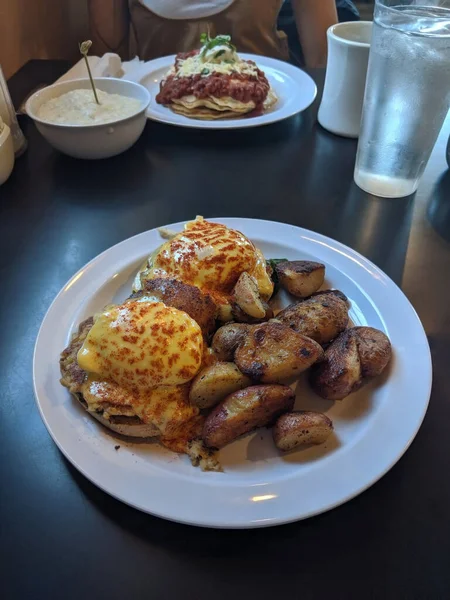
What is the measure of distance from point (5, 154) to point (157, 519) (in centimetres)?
125

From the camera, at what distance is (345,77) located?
62.6 inches

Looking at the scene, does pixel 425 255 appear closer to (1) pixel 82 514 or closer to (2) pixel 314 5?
(1) pixel 82 514

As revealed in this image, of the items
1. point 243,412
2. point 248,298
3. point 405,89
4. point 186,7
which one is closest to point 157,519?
point 243,412

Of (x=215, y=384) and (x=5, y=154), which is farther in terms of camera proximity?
(x=5, y=154)

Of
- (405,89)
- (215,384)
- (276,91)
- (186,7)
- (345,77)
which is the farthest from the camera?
(186,7)

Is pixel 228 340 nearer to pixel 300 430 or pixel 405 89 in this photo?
pixel 300 430

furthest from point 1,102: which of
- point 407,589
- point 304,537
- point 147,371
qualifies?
point 407,589

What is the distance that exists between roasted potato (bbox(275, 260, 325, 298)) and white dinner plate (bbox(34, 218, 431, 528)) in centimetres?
10

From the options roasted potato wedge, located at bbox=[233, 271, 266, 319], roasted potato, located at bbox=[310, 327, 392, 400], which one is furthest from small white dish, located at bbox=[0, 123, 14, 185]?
roasted potato, located at bbox=[310, 327, 392, 400]

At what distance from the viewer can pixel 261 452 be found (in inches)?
32.6

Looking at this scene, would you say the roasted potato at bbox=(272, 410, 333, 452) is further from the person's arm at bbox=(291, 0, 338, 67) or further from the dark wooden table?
the person's arm at bbox=(291, 0, 338, 67)

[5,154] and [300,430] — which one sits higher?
[5,154]

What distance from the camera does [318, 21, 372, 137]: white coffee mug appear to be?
1527mm

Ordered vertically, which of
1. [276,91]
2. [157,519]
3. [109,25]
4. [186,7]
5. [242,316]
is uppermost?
[186,7]
